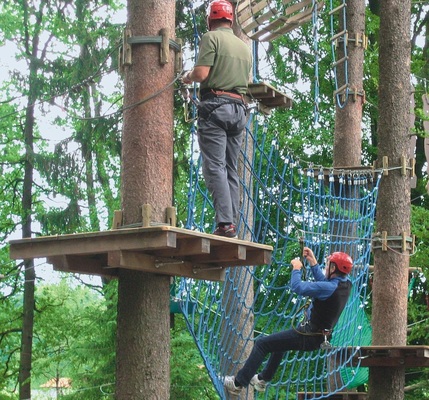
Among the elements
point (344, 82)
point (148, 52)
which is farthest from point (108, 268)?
point (344, 82)

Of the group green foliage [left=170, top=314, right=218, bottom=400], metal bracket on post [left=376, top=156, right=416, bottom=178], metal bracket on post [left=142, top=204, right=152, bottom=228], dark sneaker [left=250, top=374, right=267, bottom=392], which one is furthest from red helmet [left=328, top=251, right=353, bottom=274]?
green foliage [left=170, top=314, right=218, bottom=400]

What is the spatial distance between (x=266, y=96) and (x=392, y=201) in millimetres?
2435

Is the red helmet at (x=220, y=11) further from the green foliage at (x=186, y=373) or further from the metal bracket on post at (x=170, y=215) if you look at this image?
the green foliage at (x=186, y=373)

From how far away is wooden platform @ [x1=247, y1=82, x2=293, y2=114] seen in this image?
6340 mm

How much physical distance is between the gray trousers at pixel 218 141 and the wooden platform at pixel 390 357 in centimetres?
286

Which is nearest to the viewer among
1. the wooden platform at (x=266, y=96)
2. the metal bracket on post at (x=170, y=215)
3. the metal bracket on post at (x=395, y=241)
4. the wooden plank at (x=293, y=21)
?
the metal bracket on post at (x=170, y=215)

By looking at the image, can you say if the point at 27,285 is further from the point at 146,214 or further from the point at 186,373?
the point at 146,214

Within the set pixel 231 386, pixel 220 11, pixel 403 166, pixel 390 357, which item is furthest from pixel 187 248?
pixel 403 166

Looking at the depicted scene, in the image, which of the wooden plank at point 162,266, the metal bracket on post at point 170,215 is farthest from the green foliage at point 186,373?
the metal bracket on post at point 170,215

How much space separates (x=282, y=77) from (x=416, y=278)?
151 inches

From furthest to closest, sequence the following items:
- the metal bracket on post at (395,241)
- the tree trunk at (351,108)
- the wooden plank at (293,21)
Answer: the tree trunk at (351,108)
the metal bracket on post at (395,241)
the wooden plank at (293,21)

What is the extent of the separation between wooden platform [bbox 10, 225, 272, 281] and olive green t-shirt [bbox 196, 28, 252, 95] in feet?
2.98

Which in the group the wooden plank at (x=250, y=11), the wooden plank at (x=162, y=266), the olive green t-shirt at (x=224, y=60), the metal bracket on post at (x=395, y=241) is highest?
the wooden plank at (x=250, y=11)

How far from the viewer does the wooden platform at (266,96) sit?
20.8ft
